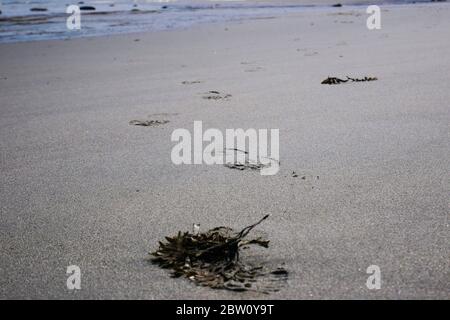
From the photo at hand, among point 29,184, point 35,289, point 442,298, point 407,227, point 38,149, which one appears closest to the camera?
point 442,298

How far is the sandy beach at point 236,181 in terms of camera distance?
4.67 ft

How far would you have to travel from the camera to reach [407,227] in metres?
1.62

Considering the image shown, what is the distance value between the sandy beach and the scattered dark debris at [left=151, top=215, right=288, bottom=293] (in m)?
0.04

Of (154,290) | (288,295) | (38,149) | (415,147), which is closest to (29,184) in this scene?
(38,149)

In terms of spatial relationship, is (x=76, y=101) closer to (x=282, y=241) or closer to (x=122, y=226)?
(x=122, y=226)

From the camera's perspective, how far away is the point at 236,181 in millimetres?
2078

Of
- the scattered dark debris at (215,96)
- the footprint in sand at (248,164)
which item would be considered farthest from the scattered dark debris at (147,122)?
the footprint in sand at (248,164)

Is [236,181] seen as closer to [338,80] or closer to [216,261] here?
[216,261]

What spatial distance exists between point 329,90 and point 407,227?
2.20 metres

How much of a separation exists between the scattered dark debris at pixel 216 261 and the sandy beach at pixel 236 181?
0.04 m

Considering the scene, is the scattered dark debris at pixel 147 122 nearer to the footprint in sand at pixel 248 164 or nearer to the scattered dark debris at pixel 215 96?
the scattered dark debris at pixel 215 96

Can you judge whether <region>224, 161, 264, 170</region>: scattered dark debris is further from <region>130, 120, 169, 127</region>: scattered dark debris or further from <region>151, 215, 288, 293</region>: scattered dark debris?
<region>130, 120, 169, 127</region>: scattered dark debris

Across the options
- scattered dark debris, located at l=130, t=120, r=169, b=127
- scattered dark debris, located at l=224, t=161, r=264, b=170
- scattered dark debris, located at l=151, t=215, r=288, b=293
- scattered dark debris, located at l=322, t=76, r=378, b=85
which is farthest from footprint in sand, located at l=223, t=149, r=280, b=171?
scattered dark debris, located at l=322, t=76, r=378, b=85
